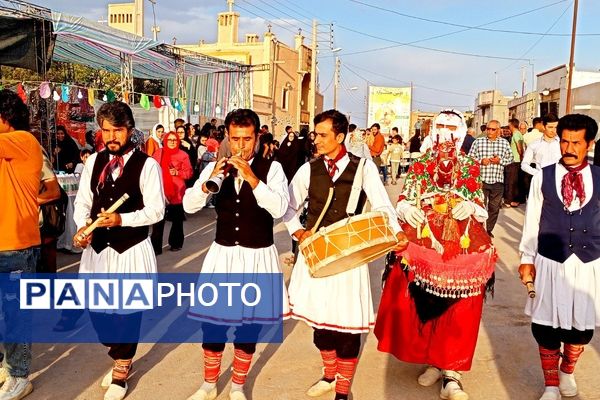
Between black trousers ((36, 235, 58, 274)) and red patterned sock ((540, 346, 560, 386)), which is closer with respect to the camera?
red patterned sock ((540, 346, 560, 386))

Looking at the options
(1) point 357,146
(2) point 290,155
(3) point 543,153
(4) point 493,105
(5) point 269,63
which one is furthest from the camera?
(4) point 493,105

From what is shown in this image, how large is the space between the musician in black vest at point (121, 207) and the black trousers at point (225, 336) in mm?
517

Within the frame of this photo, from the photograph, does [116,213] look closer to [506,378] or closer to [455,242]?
[455,242]

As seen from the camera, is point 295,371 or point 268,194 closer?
point 268,194

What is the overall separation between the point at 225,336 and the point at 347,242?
1.05 metres

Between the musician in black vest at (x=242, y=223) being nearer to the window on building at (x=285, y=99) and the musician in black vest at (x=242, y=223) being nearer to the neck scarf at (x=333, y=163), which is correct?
the neck scarf at (x=333, y=163)

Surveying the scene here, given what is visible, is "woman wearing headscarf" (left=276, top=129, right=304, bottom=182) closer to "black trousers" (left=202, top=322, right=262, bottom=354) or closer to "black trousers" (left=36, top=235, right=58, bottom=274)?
"black trousers" (left=36, top=235, right=58, bottom=274)

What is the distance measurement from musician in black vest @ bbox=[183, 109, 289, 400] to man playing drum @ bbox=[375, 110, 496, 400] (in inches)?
36.2

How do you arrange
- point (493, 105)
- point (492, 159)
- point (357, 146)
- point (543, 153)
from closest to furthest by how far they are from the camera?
point (492, 159), point (543, 153), point (357, 146), point (493, 105)

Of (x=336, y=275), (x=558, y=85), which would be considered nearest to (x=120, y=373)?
(x=336, y=275)

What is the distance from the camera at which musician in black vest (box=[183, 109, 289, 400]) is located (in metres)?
3.58

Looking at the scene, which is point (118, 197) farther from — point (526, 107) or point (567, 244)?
point (526, 107)

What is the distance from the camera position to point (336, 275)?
3.55 metres

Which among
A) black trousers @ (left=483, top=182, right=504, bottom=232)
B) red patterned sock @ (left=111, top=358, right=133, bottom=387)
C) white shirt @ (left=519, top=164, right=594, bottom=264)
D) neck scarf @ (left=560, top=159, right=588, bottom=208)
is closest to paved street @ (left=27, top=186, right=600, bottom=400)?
red patterned sock @ (left=111, top=358, right=133, bottom=387)
